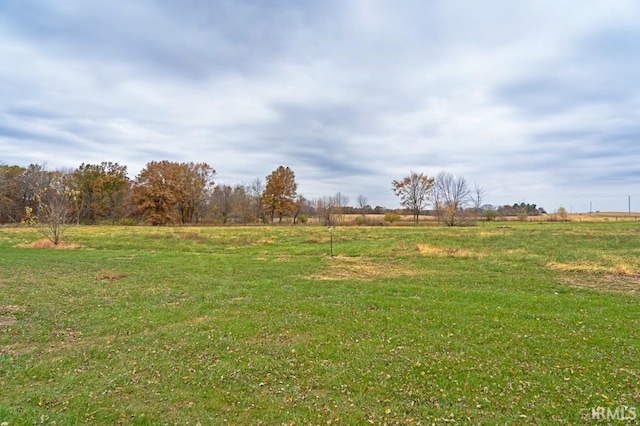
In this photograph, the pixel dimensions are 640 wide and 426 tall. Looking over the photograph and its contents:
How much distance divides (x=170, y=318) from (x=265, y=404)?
4.53 metres

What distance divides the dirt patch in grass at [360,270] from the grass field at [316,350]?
101 cm

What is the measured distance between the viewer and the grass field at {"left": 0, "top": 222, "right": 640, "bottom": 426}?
13.1 ft

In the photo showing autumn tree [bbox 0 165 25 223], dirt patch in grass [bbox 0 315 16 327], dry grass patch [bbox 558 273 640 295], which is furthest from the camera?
autumn tree [bbox 0 165 25 223]

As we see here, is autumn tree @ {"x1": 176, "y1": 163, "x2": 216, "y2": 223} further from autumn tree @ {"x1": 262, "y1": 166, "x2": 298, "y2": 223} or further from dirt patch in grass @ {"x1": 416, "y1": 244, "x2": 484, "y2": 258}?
dirt patch in grass @ {"x1": 416, "y1": 244, "x2": 484, "y2": 258}

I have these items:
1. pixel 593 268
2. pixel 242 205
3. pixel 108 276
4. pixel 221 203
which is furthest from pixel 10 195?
pixel 593 268

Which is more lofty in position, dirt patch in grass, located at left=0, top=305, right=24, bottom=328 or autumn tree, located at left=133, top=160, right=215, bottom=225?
autumn tree, located at left=133, top=160, right=215, bottom=225

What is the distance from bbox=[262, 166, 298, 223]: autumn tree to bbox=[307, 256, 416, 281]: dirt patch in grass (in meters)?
51.7

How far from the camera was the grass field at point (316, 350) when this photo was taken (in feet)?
13.1

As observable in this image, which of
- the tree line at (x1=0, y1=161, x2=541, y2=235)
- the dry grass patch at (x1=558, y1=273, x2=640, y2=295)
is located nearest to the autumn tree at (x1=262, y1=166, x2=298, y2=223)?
the tree line at (x1=0, y1=161, x2=541, y2=235)

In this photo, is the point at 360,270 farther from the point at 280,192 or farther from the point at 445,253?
the point at 280,192

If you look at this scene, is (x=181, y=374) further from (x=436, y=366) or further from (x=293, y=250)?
(x=293, y=250)

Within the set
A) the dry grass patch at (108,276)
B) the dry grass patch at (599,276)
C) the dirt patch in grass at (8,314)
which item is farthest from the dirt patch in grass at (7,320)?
the dry grass patch at (599,276)

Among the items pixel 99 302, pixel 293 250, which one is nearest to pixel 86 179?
pixel 293 250

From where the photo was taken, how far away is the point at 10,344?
613 cm
